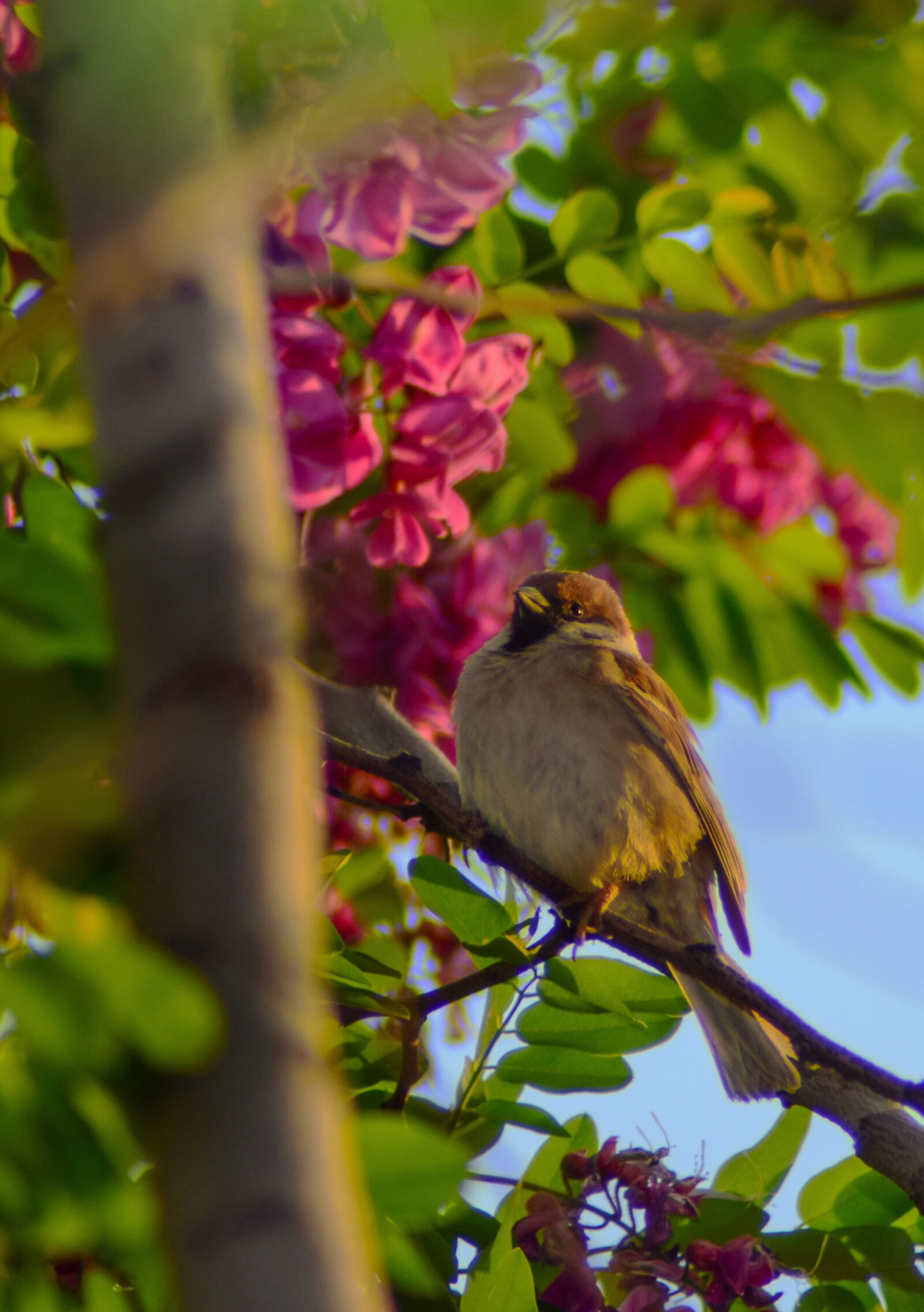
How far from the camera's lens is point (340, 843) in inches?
104

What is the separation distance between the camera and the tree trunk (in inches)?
19.9

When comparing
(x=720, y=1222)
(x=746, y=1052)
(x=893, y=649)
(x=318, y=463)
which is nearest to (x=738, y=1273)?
(x=720, y=1222)

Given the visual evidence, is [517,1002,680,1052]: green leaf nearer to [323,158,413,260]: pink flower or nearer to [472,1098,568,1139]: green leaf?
[472,1098,568,1139]: green leaf

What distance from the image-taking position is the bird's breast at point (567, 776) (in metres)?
2.97

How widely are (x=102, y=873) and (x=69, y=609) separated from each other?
1.66ft

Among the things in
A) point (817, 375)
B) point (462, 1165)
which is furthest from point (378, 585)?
point (462, 1165)

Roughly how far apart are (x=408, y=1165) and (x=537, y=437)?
1.87 meters

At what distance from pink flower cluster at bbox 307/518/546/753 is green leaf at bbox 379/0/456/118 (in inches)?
50.3

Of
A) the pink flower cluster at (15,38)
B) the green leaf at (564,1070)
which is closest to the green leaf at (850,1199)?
the green leaf at (564,1070)

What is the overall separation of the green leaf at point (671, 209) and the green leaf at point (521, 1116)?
5.24 feet

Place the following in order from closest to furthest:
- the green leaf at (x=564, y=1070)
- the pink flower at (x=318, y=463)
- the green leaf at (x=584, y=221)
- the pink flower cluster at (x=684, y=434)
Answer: the green leaf at (x=564, y=1070), the pink flower at (x=318, y=463), the green leaf at (x=584, y=221), the pink flower cluster at (x=684, y=434)

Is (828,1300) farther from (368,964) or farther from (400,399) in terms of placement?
(400,399)

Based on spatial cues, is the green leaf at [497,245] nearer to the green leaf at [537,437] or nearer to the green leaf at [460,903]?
the green leaf at [537,437]

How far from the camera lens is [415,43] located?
1226mm
